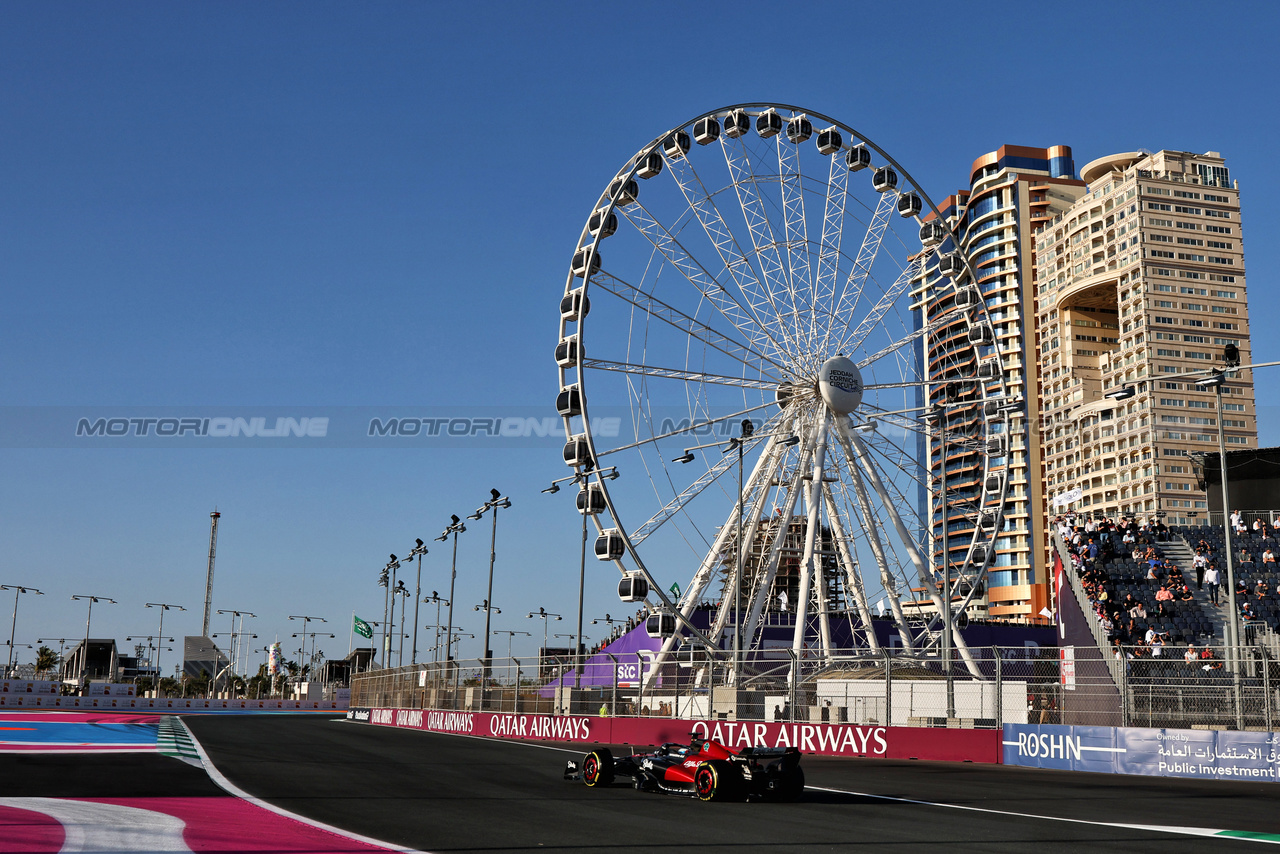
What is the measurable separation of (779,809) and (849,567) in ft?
81.6

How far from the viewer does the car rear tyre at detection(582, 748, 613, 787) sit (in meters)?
18.0

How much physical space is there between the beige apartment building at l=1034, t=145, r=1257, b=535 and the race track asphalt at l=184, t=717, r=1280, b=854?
10229 cm

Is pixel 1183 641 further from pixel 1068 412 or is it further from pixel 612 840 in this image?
pixel 1068 412

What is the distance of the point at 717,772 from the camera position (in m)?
16.2

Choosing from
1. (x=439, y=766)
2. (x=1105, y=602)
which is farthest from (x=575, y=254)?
(x=1105, y=602)

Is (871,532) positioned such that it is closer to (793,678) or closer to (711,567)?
(711,567)

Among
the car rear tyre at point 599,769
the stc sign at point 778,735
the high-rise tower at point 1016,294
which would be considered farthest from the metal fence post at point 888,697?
the high-rise tower at point 1016,294

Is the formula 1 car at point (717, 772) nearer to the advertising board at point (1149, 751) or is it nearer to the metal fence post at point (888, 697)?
the advertising board at point (1149, 751)

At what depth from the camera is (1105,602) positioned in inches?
1747

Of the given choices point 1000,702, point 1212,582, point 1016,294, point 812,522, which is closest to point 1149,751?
point 1000,702

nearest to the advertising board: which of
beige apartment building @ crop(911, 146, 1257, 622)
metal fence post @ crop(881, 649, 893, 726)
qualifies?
metal fence post @ crop(881, 649, 893, 726)

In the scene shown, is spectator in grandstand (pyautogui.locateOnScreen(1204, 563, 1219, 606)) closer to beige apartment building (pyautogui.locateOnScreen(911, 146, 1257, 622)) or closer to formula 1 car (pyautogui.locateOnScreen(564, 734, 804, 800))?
formula 1 car (pyautogui.locateOnScreen(564, 734, 804, 800))

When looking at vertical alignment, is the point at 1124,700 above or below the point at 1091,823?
above

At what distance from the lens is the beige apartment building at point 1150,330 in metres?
116
